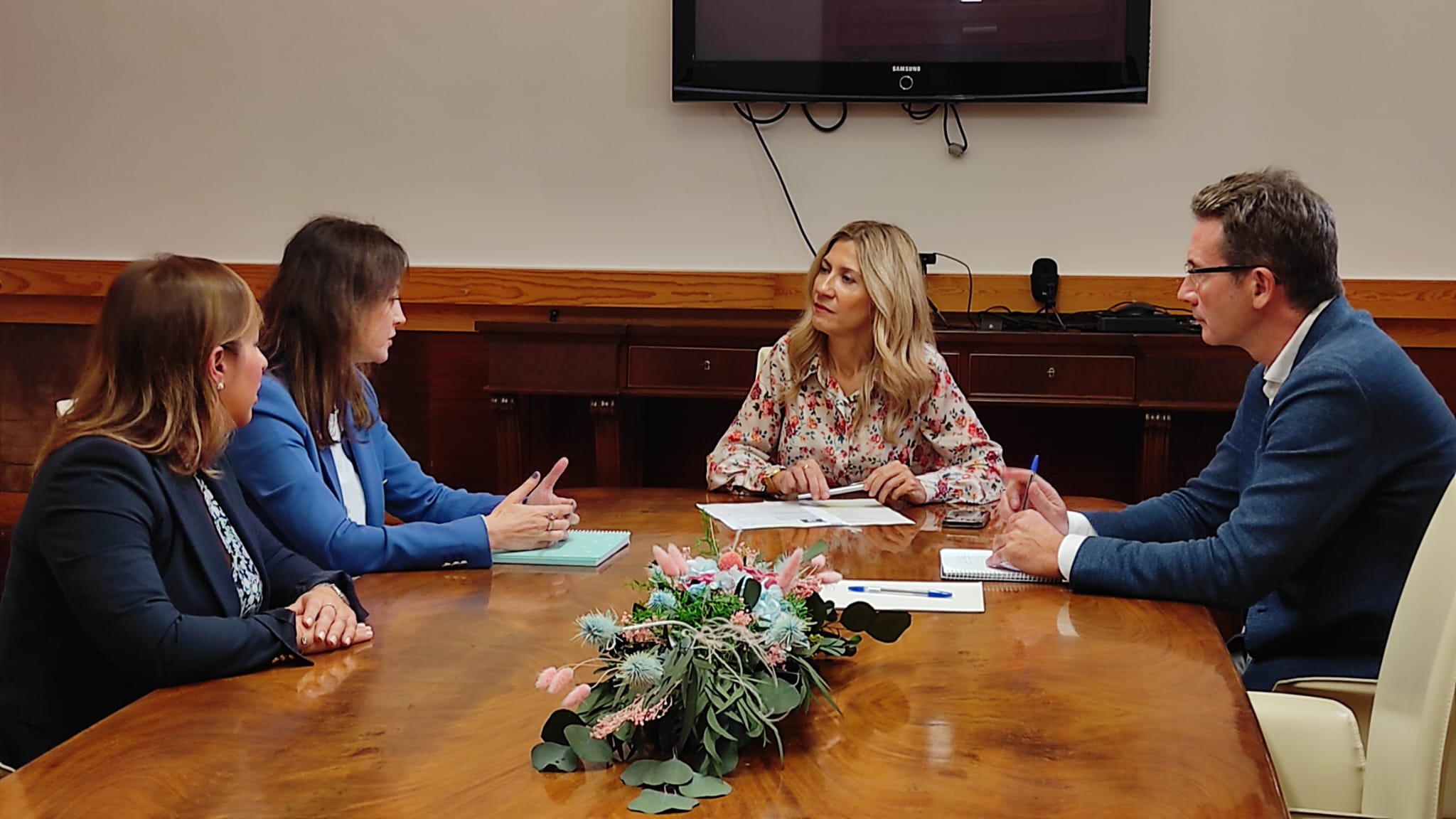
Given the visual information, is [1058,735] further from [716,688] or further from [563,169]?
[563,169]

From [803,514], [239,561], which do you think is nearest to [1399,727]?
[803,514]

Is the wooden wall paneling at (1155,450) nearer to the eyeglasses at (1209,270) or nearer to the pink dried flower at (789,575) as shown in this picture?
the eyeglasses at (1209,270)

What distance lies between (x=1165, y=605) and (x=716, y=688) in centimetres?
89

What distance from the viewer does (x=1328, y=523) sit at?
1.92 meters

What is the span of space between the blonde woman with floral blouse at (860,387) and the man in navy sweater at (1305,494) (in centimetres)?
77

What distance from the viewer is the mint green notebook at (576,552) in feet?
6.78

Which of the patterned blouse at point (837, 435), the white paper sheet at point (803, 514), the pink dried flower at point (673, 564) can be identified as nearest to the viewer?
the pink dried flower at point (673, 564)

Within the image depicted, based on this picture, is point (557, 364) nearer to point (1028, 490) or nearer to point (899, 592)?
point (1028, 490)

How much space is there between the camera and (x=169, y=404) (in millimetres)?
1693

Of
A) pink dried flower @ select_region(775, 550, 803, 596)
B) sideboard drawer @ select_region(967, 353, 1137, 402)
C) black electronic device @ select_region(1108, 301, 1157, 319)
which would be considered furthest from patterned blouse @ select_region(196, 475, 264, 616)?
black electronic device @ select_region(1108, 301, 1157, 319)

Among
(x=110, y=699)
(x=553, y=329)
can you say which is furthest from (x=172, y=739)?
(x=553, y=329)

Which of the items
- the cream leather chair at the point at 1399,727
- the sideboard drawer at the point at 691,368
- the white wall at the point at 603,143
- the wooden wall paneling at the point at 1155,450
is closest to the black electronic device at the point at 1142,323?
the wooden wall paneling at the point at 1155,450

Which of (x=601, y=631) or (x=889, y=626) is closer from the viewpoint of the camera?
(x=601, y=631)

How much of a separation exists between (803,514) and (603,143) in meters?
2.26
